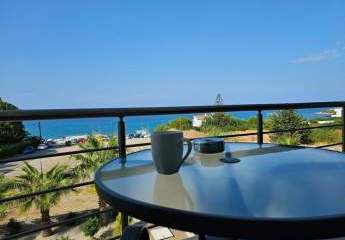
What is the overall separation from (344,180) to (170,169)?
1.58 feet

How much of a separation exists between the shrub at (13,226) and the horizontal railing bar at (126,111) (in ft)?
43.6

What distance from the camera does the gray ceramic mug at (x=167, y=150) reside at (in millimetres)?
997

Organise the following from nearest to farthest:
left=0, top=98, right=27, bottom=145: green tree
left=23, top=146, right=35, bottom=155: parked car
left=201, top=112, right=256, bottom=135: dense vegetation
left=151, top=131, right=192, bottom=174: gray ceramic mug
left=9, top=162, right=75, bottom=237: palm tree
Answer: left=151, top=131, right=192, bottom=174: gray ceramic mug < left=9, top=162, right=75, bottom=237: palm tree < left=201, top=112, right=256, bottom=135: dense vegetation < left=0, top=98, right=27, bottom=145: green tree < left=23, top=146, right=35, bottom=155: parked car

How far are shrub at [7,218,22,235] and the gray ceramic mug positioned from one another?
46.3 ft

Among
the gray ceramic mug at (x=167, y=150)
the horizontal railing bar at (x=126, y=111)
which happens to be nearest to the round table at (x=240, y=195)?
the gray ceramic mug at (x=167, y=150)

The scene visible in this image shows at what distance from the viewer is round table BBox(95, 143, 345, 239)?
23.6 inches

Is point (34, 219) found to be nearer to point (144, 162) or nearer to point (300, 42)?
point (144, 162)

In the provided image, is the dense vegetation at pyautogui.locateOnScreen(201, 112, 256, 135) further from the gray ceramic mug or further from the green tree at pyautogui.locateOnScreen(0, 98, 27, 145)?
the gray ceramic mug

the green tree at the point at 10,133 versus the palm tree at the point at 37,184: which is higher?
the green tree at the point at 10,133

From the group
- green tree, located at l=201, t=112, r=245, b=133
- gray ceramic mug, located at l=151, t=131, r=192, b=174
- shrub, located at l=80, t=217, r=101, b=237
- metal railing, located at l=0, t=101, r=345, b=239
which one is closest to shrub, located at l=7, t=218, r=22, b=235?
shrub, located at l=80, t=217, r=101, b=237

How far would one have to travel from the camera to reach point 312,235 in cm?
60

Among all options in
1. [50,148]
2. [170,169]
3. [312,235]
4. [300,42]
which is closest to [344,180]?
[312,235]

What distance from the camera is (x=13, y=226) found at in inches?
521

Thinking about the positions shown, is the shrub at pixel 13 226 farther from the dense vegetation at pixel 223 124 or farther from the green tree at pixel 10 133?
the dense vegetation at pixel 223 124
